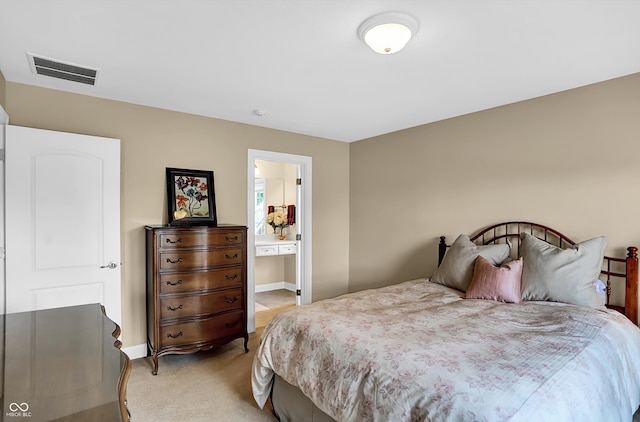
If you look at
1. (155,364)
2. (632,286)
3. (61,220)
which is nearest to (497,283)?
(632,286)

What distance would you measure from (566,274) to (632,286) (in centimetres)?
51

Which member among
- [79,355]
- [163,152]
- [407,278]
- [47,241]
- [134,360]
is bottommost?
[134,360]

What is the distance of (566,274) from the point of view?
8.11ft

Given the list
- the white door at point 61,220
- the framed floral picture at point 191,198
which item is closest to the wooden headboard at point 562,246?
the framed floral picture at point 191,198

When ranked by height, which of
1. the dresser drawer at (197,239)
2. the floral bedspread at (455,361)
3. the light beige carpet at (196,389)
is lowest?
the light beige carpet at (196,389)

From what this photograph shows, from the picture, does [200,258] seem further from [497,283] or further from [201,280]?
[497,283]

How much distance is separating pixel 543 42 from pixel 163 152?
3175 mm

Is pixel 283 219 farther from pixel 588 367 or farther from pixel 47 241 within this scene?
pixel 588 367

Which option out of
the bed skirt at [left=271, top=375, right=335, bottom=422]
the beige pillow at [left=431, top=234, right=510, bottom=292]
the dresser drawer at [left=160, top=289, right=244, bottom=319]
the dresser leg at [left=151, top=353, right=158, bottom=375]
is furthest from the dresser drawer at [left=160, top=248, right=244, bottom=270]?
the beige pillow at [left=431, top=234, right=510, bottom=292]

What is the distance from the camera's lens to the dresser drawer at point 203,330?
9.80 feet

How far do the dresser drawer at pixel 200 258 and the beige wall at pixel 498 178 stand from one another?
1.92 m

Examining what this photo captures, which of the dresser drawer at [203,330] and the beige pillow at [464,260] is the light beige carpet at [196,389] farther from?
the beige pillow at [464,260]

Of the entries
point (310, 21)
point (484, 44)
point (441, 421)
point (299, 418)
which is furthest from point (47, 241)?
point (484, 44)

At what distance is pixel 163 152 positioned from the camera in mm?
3406
